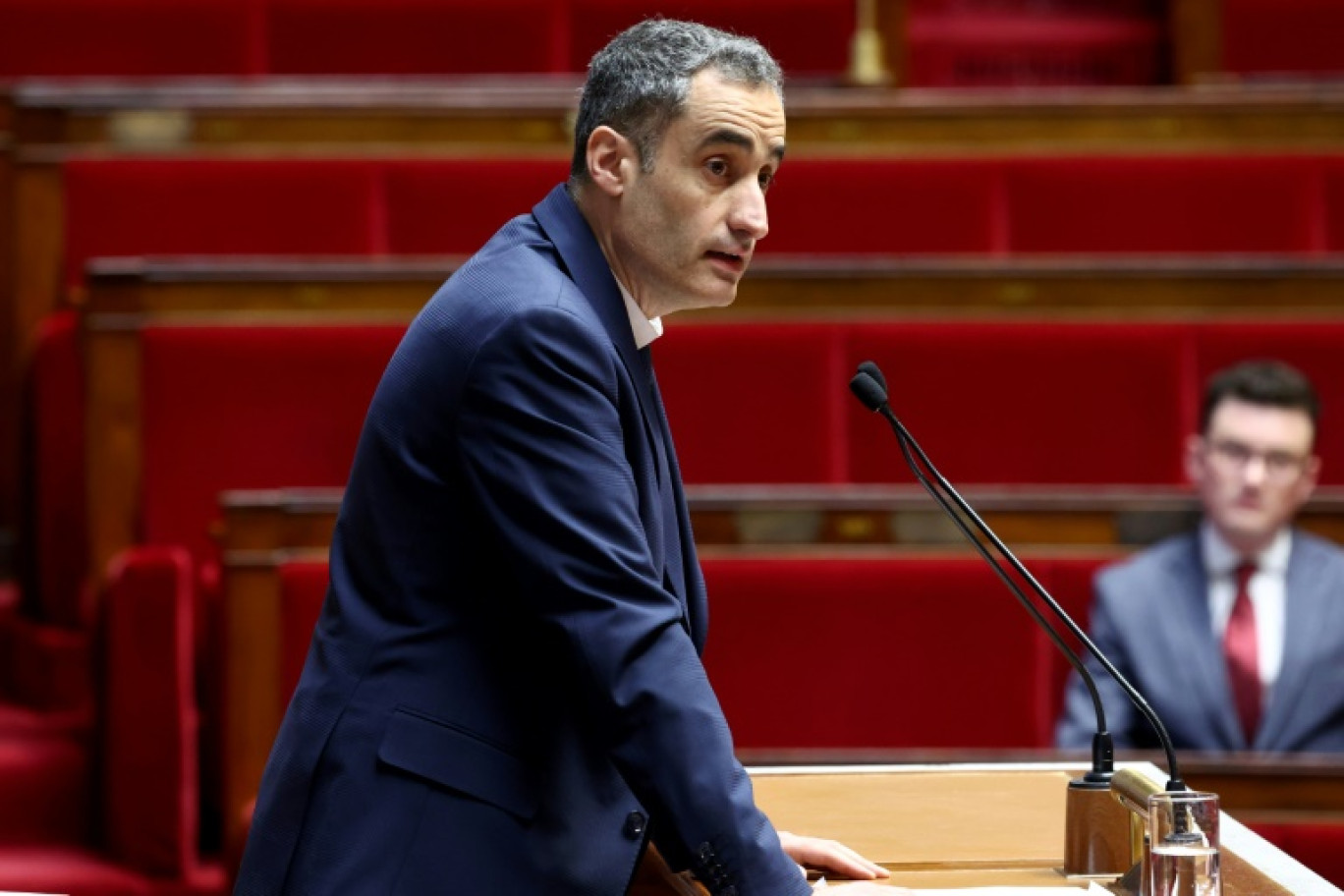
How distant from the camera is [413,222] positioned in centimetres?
101

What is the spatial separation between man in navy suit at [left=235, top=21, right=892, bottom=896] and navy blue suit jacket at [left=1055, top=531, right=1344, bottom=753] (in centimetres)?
38

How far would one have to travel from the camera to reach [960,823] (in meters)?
0.45

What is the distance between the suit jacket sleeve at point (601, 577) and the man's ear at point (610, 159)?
0.11ft

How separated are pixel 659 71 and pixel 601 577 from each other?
0.32ft

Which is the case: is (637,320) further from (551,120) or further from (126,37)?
(126,37)

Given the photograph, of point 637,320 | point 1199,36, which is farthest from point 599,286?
point 1199,36

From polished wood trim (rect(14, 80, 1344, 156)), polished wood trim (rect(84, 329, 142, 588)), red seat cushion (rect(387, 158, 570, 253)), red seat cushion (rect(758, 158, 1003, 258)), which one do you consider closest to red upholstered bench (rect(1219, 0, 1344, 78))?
polished wood trim (rect(14, 80, 1344, 156))

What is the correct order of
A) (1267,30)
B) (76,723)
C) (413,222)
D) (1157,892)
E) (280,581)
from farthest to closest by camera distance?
(1267,30)
(413,222)
(76,723)
(280,581)
(1157,892)

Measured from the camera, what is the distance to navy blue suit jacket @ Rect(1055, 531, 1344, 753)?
0.75 m

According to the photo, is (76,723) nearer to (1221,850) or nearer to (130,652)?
(130,652)

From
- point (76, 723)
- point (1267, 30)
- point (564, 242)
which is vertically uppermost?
point (1267, 30)

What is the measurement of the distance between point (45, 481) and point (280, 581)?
208 mm

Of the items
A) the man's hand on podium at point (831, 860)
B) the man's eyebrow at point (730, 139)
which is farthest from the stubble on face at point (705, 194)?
the man's hand on podium at point (831, 860)

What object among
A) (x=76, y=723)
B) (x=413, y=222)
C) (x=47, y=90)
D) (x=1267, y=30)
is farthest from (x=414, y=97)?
(x=1267, y=30)
